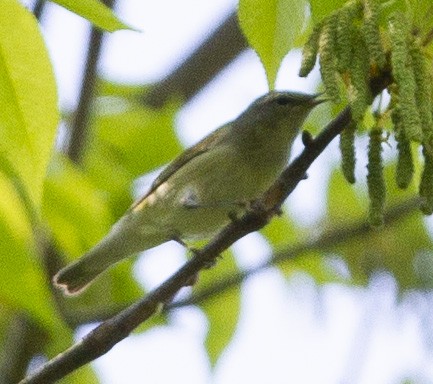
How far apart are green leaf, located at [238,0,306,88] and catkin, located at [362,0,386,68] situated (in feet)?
0.64

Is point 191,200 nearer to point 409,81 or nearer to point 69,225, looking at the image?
point 69,225

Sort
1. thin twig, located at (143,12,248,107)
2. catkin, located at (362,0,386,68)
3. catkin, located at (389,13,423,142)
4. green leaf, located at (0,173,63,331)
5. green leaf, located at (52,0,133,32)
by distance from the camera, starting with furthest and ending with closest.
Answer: thin twig, located at (143,12,248,107)
green leaf, located at (0,173,63,331)
green leaf, located at (52,0,133,32)
catkin, located at (362,0,386,68)
catkin, located at (389,13,423,142)

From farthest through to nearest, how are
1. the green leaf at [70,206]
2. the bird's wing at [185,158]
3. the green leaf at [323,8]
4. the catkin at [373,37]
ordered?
the bird's wing at [185,158], the green leaf at [70,206], the green leaf at [323,8], the catkin at [373,37]

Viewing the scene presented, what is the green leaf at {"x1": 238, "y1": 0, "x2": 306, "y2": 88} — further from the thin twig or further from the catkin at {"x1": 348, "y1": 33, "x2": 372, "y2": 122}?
the thin twig

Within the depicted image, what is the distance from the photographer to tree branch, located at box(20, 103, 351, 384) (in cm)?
232

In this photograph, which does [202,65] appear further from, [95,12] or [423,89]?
[423,89]

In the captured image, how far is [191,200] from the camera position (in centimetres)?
470

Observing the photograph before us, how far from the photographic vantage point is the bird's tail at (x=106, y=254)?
4551 mm

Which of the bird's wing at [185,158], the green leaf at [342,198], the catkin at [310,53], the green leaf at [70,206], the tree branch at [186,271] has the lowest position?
the green leaf at [342,198]

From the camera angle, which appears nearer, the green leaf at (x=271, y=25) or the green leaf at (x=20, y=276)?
the green leaf at (x=271, y=25)

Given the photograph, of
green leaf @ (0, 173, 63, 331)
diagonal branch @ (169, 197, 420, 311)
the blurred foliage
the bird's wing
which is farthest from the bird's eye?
green leaf @ (0, 173, 63, 331)

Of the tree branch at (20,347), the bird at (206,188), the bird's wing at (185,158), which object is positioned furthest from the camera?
the bird's wing at (185,158)

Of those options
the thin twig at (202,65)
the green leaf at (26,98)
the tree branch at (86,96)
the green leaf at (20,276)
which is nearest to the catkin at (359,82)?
the green leaf at (26,98)

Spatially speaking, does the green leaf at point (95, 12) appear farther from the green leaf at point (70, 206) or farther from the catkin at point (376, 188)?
the green leaf at point (70, 206)
